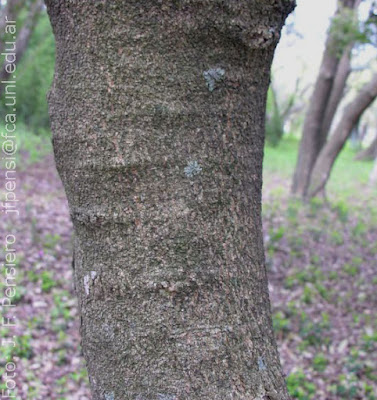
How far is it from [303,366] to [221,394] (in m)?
2.67

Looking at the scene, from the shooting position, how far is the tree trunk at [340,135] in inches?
288

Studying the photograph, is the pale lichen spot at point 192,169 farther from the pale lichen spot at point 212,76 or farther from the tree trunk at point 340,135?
the tree trunk at point 340,135

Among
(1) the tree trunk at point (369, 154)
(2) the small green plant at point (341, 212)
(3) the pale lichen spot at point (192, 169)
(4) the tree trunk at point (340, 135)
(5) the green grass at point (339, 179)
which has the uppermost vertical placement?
(3) the pale lichen spot at point (192, 169)

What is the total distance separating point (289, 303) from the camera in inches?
179

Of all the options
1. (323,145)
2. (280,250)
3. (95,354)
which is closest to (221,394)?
(95,354)

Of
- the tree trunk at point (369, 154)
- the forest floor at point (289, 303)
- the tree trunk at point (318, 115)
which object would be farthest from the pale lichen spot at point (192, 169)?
the tree trunk at point (369, 154)

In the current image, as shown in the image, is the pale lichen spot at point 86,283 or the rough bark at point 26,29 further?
the rough bark at point 26,29

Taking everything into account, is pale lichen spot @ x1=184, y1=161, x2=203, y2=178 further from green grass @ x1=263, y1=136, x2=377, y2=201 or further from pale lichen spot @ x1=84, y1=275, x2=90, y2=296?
green grass @ x1=263, y1=136, x2=377, y2=201

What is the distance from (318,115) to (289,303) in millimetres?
4630

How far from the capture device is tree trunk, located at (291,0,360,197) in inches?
314

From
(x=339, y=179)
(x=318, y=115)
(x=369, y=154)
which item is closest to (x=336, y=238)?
(x=318, y=115)

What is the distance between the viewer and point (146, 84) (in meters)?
1.17

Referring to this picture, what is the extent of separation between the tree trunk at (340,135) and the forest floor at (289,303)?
3.54 feet

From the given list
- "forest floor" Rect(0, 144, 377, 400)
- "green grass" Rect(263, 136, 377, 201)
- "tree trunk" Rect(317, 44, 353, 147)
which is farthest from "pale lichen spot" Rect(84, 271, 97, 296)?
"green grass" Rect(263, 136, 377, 201)
